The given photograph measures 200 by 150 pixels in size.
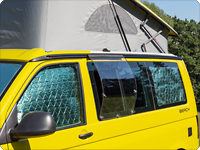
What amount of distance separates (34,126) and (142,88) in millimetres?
1593

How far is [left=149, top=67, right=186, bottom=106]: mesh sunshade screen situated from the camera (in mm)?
3161

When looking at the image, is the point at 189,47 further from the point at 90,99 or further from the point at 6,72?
the point at 6,72

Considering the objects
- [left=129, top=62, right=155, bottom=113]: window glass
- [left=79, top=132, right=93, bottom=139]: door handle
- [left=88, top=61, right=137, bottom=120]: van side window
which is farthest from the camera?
[left=129, top=62, right=155, bottom=113]: window glass

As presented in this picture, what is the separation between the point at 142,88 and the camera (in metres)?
2.95

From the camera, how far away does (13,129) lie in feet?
5.87

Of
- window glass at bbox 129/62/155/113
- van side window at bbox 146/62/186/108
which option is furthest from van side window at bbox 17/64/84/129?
van side window at bbox 146/62/186/108

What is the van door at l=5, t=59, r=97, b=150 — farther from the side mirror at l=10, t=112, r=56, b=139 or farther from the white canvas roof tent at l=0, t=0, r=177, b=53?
the white canvas roof tent at l=0, t=0, r=177, b=53

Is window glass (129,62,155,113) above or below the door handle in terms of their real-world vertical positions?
above

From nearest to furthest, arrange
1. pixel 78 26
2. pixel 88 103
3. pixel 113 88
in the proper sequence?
pixel 88 103, pixel 113 88, pixel 78 26

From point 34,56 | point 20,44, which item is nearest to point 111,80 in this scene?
point 34,56

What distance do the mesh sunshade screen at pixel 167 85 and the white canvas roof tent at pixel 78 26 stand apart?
2318 mm

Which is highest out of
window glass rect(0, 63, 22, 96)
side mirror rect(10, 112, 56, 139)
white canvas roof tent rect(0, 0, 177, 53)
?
white canvas roof tent rect(0, 0, 177, 53)

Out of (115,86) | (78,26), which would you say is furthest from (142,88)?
(78,26)

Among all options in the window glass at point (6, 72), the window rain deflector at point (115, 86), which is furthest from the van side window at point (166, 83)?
the window glass at point (6, 72)
